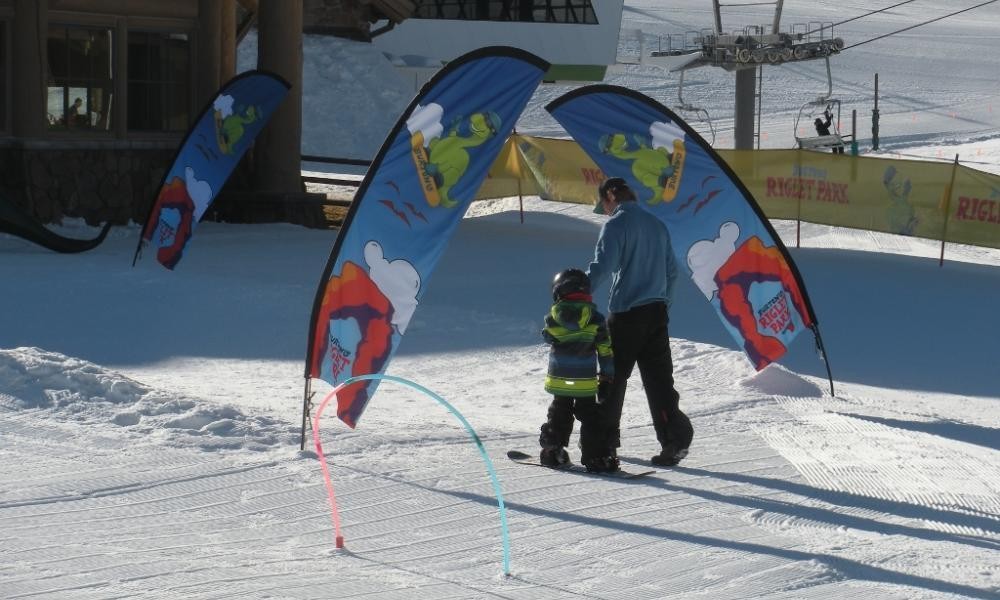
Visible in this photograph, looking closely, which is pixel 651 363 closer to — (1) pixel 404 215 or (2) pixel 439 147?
(1) pixel 404 215

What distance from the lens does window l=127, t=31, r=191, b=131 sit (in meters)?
19.5

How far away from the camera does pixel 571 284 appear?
723cm

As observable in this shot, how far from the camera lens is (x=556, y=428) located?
295 inches

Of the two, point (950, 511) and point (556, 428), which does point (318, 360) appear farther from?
point (950, 511)

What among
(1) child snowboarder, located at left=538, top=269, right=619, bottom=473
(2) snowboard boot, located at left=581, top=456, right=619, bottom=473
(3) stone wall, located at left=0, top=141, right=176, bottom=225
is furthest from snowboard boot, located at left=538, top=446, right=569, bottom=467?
(3) stone wall, located at left=0, top=141, right=176, bottom=225

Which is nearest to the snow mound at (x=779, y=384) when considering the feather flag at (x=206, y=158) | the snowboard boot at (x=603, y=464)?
the snowboard boot at (x=603, y=464)

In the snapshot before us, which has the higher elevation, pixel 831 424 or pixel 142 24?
pixel 142 24

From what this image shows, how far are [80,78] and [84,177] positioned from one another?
1329 millimetres

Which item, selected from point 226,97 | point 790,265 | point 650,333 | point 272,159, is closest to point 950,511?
point 650,333

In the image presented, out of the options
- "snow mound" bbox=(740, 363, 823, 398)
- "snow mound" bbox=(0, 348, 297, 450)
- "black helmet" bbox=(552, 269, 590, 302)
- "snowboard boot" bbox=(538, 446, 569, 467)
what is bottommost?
"snow mound" bbox=(740, 363, 823, 398)

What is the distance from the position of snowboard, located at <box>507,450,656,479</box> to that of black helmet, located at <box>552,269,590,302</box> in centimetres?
97

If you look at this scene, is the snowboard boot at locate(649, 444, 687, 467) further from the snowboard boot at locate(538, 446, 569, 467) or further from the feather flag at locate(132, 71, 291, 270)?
the feather flag at locate(132, 71, 291, 270)

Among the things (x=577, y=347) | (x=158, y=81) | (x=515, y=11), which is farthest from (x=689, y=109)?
(x=577, y=347)

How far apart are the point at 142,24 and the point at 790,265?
12.3 m
